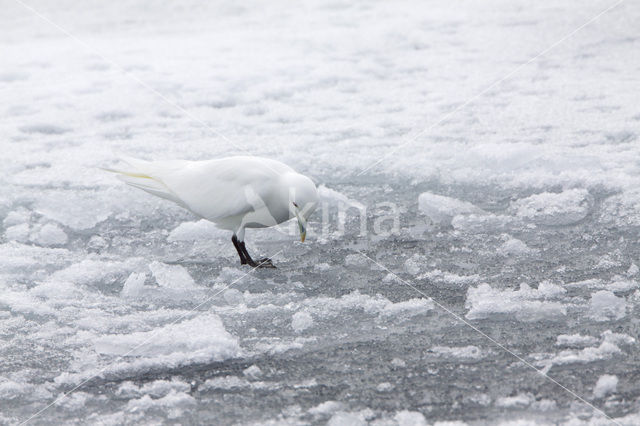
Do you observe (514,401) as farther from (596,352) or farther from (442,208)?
(442,208)

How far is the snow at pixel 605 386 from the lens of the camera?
284cm

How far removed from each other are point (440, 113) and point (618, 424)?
385cm

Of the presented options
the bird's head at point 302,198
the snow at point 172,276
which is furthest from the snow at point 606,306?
A: the snow at point 172,276

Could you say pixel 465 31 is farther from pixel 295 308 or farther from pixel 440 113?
pixel 295 308

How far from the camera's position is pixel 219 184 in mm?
4176

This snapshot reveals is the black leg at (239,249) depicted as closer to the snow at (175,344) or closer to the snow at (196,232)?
the snow at (196,232)

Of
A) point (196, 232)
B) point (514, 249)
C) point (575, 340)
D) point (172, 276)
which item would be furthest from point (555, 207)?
point (172, 276)

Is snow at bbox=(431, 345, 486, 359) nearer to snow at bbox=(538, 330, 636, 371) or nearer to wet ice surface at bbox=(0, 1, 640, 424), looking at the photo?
wet ice surface at bbox=(0, 1, 640, 424)

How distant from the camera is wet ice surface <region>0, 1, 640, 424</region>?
2.99 metres

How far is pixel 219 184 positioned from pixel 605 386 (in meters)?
2.20

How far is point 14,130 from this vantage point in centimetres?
619

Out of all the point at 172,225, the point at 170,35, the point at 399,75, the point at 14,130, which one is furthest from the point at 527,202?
the point at 170,35

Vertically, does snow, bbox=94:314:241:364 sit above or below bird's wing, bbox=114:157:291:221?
below

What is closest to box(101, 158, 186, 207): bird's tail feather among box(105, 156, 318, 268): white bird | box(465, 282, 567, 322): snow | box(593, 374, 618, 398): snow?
box(105, 156, 318, 268): white bird
